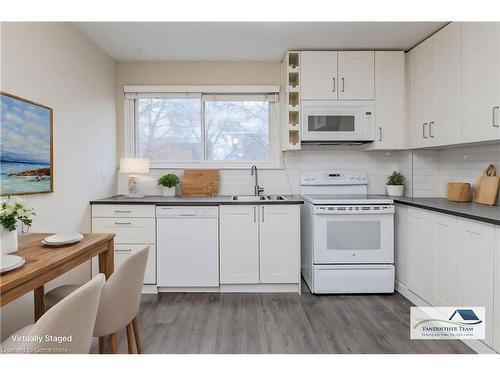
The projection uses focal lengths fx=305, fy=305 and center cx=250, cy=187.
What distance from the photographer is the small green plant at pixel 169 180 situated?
3381 millimetres

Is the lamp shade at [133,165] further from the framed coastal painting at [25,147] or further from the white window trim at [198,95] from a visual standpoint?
the framed coastal painting at [25,147]

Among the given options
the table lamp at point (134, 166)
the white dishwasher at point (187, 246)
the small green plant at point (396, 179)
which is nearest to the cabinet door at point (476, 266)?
the small green plant at point (396, 179)

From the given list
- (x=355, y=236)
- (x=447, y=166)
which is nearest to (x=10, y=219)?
(x=355, y=236)

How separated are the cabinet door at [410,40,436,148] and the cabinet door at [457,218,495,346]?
3.86 ft

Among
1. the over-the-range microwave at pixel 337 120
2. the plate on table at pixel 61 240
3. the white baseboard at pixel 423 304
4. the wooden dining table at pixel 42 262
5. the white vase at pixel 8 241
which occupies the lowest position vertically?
the white baseboard at pixel 423 304

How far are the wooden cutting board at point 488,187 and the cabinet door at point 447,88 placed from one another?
425 millimetres

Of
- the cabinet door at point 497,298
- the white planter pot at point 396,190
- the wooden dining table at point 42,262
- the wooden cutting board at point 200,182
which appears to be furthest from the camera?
the wooden cutting board at point 200,182

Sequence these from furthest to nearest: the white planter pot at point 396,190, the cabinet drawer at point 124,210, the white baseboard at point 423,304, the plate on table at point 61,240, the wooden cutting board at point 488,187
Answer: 1. the white planter pot at point 396,190
2. the cabinet drawer at point 124,210
3. the wooden cutting board at point 488,187
4. the white baseboard at point 423,304
5. the plate on table at point 61,240

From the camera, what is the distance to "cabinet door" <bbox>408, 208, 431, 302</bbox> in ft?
8.36

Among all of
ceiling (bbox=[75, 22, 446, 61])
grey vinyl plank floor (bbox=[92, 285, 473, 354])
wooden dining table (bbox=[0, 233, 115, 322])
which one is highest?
ceiling (bbox=[75, 22, 446, 61])

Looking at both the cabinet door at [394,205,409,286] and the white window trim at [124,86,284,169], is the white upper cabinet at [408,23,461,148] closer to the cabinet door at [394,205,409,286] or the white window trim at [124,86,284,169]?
the cabinet door at [394,205,409,286]

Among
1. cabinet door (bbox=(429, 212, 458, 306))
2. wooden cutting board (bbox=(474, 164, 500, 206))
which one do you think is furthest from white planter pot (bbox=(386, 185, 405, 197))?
cabinet door (bbox=(429, 212, 458, 306))
